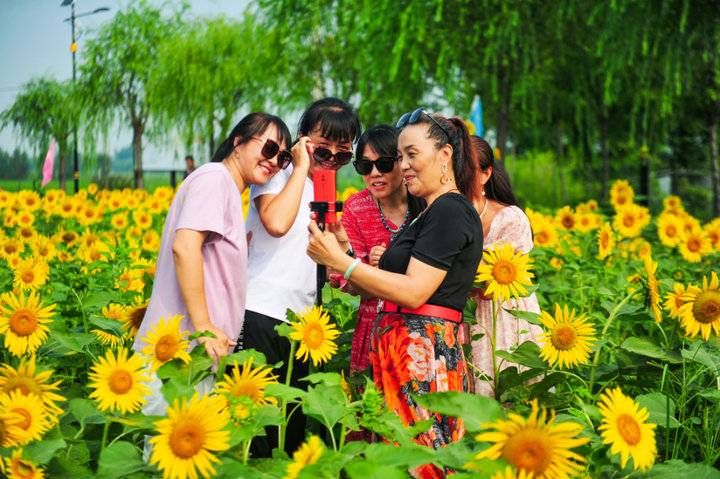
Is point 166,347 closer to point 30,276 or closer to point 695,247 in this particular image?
point 30,276

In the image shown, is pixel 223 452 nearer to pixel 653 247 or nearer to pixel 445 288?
pixel 445 288

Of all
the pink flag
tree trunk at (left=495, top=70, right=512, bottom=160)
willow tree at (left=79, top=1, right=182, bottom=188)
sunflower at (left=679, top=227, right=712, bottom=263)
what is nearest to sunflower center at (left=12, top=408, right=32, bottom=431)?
sunflower at (left=679, top=227, right=712, bottom=263)

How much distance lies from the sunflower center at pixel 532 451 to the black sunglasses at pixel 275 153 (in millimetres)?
1432

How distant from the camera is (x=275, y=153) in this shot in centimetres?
292

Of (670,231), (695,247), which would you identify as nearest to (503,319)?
(695,247)

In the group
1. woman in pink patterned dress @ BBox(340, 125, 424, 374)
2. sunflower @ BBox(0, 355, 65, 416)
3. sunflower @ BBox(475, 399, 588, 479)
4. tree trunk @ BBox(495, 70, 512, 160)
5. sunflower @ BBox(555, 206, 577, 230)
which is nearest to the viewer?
sunflower @ BBox(475, 399, 588, 479)

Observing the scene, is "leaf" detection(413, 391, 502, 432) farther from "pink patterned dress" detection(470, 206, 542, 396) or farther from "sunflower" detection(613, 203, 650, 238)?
"sunflower" detection(613, 203, 650, 238)

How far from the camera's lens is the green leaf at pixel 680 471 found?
217 cm

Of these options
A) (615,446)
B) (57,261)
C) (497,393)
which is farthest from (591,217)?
(615,446)

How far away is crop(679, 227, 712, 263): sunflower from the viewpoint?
19.4ft

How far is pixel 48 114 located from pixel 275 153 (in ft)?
66.7

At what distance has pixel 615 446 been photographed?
6.35 feet

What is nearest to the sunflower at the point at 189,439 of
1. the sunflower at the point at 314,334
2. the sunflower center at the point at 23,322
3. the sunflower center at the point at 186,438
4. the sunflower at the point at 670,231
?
the sunflower center at the point at 186,438

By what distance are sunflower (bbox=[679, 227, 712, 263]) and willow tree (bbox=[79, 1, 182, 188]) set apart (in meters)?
20.7
